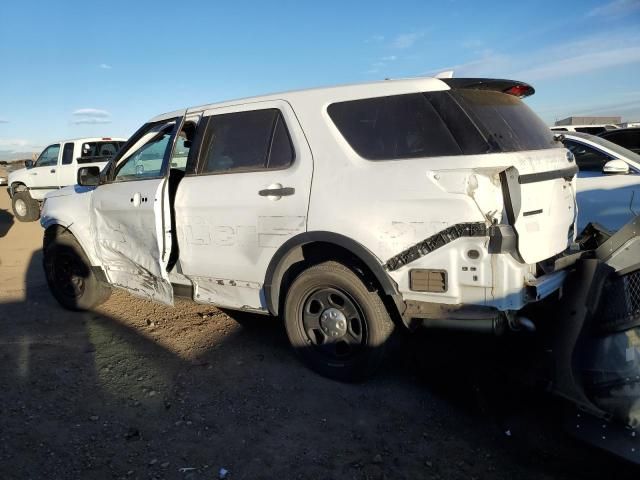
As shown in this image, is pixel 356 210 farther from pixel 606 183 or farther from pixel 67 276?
pixel 606 183

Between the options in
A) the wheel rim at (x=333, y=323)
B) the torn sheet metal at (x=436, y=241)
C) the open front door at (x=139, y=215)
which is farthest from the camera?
the open front door at (x=139, y=215)

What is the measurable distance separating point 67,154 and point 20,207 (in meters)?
2.00

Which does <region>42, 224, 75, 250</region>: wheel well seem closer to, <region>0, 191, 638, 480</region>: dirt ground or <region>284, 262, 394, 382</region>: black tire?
<region>0, 191, 638, 480</region>: dirt ground

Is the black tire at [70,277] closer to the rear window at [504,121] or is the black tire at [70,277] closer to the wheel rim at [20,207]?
the rear window at [504,121]

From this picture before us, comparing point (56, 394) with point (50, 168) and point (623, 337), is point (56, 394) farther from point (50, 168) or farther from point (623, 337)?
point (50, 168)

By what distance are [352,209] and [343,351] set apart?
3.47 ft

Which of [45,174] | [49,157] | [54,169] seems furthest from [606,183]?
[49,157]

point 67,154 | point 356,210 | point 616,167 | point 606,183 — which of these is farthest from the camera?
point 67,154

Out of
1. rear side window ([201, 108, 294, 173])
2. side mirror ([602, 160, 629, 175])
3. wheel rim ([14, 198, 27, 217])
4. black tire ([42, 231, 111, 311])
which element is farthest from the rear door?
wheel rim ([14, 198, 27, 217])

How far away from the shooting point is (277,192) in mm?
3430

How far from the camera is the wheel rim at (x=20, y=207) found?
12859 millimetres

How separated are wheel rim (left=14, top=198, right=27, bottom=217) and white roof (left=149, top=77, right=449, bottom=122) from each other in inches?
454

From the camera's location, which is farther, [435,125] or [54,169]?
[54,169]

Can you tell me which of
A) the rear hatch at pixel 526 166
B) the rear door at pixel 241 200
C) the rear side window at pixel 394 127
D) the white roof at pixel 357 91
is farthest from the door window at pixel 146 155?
the rear hatch at pixel 526 166
